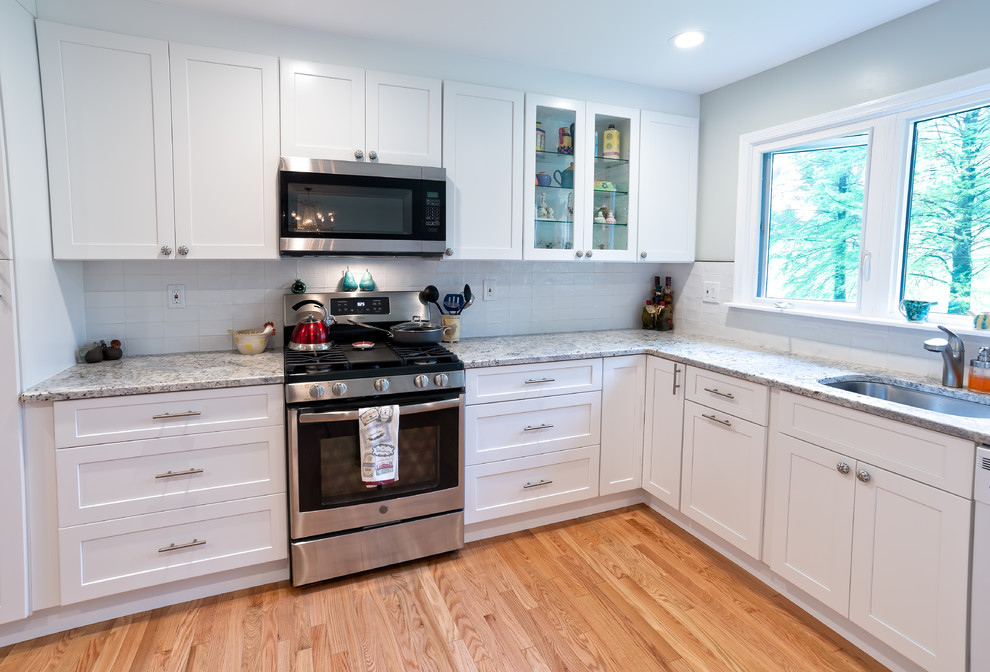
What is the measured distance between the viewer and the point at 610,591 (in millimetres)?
2248

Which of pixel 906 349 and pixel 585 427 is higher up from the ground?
pixel 906 349

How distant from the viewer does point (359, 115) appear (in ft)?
8.13

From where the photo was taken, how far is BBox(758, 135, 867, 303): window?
2.57 m

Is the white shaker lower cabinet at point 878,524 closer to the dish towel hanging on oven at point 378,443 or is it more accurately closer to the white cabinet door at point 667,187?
the white cabinet door at point 667,187

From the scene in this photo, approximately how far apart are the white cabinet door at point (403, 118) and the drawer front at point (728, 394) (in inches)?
62.9

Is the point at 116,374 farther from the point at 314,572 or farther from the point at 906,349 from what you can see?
the point at 906,349

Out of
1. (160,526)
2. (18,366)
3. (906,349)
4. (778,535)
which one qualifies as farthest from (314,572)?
(906,349)

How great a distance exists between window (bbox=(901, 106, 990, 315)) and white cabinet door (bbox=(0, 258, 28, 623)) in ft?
11.2

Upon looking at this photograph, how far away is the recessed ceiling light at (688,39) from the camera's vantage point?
2.41 m

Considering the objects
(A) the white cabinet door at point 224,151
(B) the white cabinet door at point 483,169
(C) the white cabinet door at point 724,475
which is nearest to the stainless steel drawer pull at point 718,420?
(C) the white cabinet door at point 724,475

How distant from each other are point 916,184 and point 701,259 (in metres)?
1.17

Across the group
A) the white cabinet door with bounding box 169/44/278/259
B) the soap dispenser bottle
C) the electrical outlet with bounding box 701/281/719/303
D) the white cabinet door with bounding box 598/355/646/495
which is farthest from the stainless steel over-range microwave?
the soap dispenser bottle

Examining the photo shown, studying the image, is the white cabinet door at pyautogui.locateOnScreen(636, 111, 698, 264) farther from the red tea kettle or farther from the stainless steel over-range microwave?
the red tea kettle

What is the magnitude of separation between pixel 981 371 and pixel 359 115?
264cm
